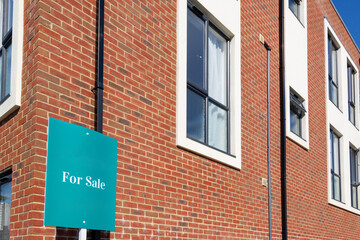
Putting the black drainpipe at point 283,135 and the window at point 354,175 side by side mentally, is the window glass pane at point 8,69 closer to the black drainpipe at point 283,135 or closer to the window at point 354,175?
the black drainpipe at point 283,135

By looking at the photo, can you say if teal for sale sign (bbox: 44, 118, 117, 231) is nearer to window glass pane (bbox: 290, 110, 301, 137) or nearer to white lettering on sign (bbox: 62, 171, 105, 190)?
white lettering on sign (bbox: 62, 171, 105, 190)

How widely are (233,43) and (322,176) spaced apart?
571cm

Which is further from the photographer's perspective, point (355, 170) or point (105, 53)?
point (355, 170)

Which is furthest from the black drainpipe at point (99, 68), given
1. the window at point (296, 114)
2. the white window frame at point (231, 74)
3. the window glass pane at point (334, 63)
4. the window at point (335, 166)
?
the window glass pane at point (334, 63)

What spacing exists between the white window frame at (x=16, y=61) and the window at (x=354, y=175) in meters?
13.6

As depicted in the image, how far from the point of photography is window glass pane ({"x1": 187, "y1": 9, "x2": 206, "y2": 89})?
26.9 feet

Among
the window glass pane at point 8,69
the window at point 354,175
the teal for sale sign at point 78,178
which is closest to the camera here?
the teal for sale sign at point 78,178

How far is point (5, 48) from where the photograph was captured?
6555 mm

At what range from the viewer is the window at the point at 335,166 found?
612 inches

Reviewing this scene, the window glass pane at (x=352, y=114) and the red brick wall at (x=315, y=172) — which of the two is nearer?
the red brick wall at (x=315, y=172)

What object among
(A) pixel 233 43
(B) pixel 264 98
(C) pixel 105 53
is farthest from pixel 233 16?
(C) pixel 105 53

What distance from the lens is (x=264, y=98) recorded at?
10.5 metres

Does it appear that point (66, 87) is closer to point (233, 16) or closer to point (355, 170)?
point (233, 16)

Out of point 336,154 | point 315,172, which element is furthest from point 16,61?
point 336,154
